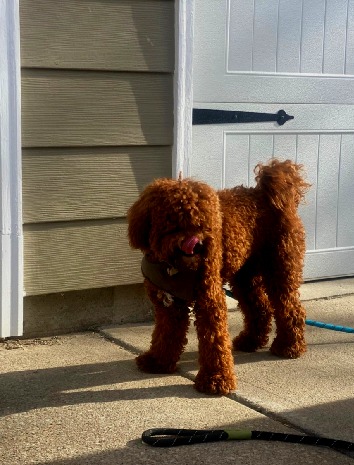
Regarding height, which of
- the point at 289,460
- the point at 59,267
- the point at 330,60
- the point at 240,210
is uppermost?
the point at 330,60

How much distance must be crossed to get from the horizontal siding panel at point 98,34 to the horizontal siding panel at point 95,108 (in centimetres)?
7

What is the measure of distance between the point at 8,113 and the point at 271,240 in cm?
145

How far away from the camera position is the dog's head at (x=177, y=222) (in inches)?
140

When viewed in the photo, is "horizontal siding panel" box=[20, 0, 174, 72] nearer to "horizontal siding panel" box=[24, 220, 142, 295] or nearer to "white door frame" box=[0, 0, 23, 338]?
"white door frame" box=[0, 0, 23, 338]

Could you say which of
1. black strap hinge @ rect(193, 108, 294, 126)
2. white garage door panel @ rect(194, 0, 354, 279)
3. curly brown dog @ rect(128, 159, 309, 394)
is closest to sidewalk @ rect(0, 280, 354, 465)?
curly brown dog @ rect(128, 159, 309, 394)

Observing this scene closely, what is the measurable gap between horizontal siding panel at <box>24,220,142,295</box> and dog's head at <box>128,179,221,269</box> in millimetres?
905

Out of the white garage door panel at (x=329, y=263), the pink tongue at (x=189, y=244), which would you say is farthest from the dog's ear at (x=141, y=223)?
the white garage door panel at (x=329, y=263)

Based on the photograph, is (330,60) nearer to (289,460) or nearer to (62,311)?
(62,311)

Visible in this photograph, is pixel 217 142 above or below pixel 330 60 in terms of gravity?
below

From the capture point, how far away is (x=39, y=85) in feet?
14.2

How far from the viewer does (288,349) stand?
4.30 m

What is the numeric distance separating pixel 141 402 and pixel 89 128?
1578 mm

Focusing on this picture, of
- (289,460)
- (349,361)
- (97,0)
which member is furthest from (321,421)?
(97,0)

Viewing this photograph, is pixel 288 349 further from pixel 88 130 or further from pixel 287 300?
pixel 88 130
